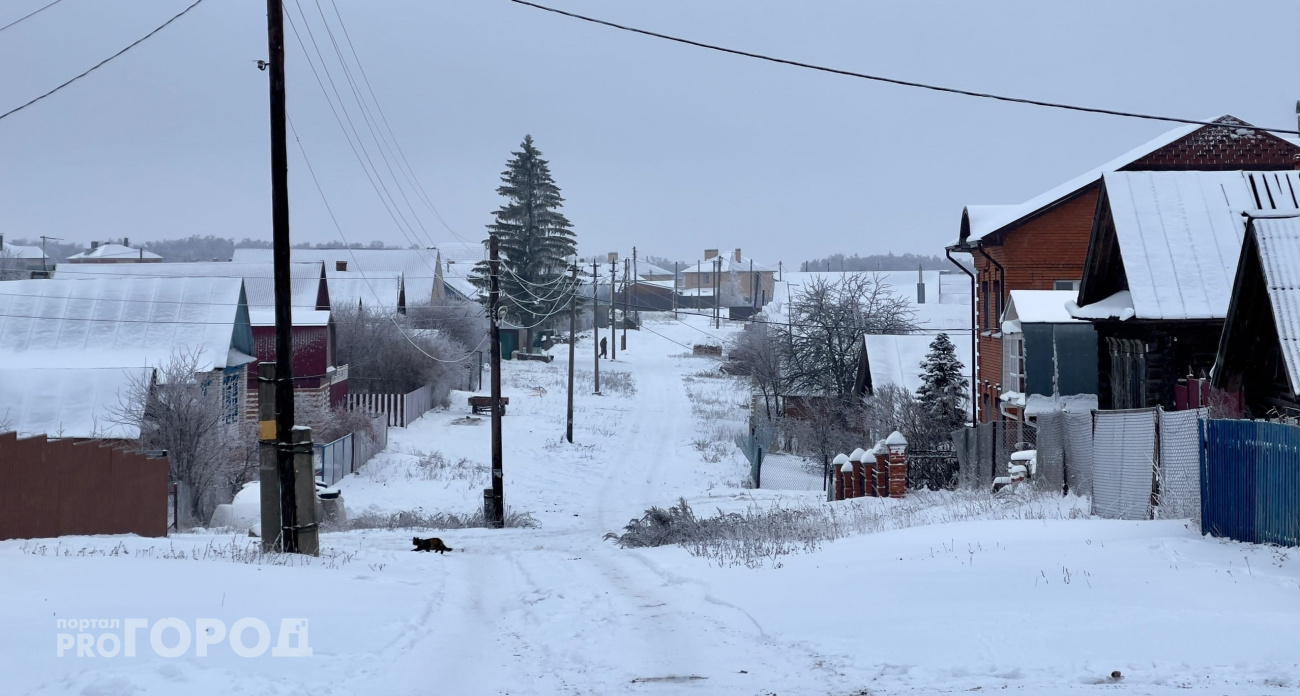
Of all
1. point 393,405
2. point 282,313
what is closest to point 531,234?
point 393,405

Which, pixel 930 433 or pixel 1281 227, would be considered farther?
pixel 930 433

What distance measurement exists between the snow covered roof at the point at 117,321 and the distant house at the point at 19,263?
57.8ft

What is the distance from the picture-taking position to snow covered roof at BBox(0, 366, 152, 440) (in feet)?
81.6

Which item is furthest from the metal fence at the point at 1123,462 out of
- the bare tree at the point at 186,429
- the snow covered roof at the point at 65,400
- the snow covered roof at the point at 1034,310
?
the snow covered roof at the point at 65,400

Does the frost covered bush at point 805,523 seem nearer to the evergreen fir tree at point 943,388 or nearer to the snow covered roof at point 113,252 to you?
the evergreen fir tree at point 943,388

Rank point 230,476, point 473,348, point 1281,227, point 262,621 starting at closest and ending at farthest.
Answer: point 262,621
point 1281,227
point 230,476
point 473,348

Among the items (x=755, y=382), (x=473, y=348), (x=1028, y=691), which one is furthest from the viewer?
(x=473, y=348)

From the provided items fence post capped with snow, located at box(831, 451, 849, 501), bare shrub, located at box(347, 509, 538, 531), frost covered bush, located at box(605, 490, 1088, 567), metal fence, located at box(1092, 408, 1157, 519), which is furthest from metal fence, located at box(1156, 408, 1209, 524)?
bare shrub, located at box(347, 509, 538, 531)

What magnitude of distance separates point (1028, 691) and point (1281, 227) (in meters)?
9.20

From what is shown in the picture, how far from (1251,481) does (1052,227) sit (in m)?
20.8

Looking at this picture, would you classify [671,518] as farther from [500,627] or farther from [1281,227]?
[1281,227]

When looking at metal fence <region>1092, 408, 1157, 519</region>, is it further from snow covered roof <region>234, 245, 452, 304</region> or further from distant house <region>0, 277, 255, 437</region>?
snow covered roof <region>234, 245, 452, 304</region>

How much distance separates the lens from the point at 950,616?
8062mm

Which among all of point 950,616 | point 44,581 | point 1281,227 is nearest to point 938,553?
point 950,616
